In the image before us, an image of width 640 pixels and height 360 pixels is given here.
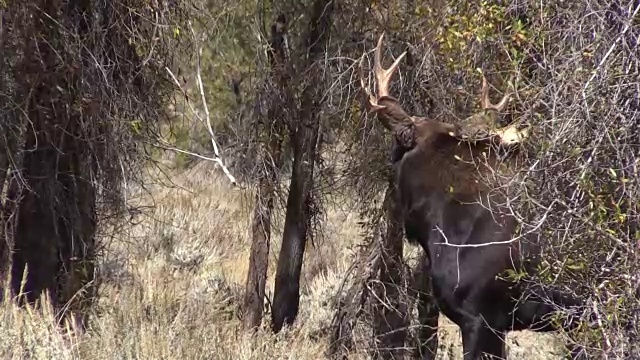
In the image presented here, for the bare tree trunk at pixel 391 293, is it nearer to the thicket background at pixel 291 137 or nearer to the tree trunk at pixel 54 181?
the thicket background at pixel 291 137

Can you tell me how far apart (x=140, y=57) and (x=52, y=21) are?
32.4 inches

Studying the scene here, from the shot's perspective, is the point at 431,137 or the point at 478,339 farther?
the point at 431,137

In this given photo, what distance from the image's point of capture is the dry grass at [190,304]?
6.93 m

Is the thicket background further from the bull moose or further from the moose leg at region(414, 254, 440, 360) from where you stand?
the bull moose

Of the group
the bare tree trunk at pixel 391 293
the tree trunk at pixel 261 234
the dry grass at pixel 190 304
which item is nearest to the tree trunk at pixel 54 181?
the dry grass at pixel 190 304

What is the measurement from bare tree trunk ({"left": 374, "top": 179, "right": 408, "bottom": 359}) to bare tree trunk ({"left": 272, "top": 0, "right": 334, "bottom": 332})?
0.93 metres

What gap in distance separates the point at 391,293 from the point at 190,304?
1832mm

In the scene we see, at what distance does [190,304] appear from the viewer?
30.6 feet

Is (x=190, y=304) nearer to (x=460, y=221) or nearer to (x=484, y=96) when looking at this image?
(x=460, y=221)

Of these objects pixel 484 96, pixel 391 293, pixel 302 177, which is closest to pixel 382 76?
pixel 484 96

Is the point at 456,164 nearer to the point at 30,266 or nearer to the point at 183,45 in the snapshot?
the point at 183,45

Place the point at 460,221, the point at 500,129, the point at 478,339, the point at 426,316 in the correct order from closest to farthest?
1. the point at 500,129
2. the point at 478,339
3. the point at 460,221
4. the point at 426,316

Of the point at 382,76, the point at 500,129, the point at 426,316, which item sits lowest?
the point at 426,316

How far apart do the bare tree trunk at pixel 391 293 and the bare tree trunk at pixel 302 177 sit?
0.93 meters
